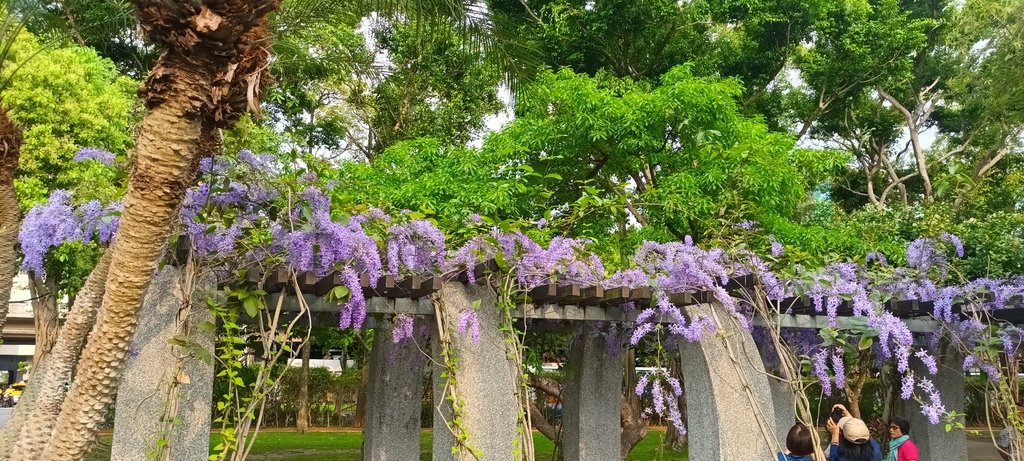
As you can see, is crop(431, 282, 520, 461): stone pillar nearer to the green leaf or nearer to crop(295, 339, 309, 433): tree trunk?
the green leaf

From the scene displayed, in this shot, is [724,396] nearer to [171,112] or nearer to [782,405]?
[782,405]

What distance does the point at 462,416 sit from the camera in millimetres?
5055

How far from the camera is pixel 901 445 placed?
206 inches

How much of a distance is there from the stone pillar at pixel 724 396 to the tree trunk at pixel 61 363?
3926 millimetres

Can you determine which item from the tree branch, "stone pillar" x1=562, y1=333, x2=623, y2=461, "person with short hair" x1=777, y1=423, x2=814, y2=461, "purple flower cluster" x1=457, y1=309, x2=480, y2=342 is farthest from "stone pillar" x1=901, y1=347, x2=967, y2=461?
the tree branch

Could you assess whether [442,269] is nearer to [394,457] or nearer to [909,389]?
[394,457]

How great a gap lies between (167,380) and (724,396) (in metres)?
3.82

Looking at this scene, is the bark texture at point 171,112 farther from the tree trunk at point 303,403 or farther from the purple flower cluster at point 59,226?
the tree trunk at point 303,403

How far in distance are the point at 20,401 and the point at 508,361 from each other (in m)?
3.20

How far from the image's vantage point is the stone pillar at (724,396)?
5.82 meters

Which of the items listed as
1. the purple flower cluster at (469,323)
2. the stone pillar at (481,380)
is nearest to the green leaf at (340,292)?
the stone pillar at (481,380)

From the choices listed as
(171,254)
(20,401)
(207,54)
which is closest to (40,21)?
(20,401)

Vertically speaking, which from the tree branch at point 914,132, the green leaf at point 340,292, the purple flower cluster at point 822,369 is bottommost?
the purple flower cluster at point 822,369

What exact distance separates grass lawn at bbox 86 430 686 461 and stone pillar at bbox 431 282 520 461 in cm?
594
